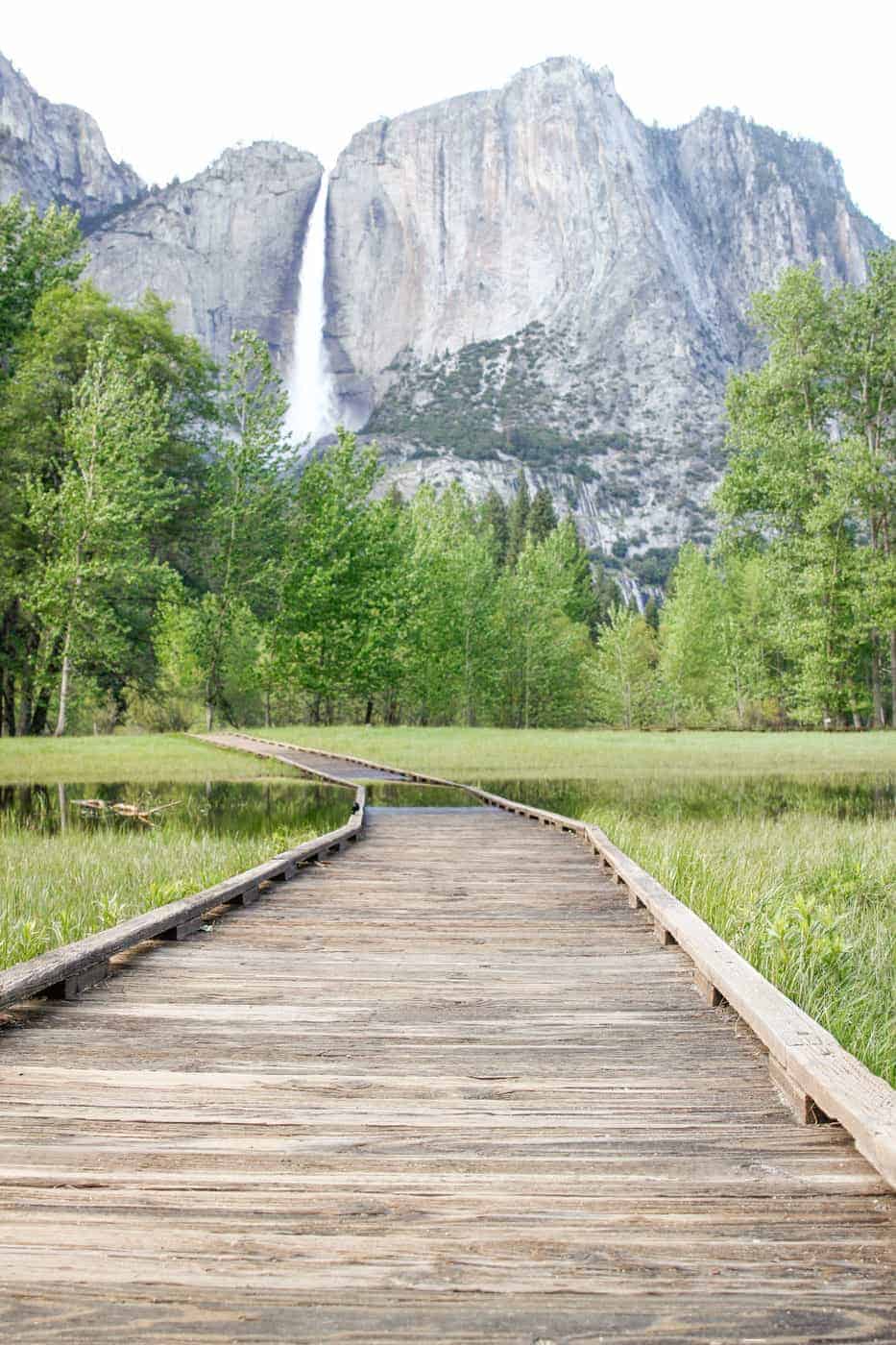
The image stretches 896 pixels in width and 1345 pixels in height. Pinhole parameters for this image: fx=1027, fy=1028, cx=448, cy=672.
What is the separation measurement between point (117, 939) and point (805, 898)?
5233 millimetres

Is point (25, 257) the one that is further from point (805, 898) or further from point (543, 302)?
point (543, 302)

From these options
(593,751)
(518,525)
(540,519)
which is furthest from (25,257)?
(518,525)

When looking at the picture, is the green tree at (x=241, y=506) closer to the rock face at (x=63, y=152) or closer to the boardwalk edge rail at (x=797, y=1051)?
the boardwalk edge rail at (x=797, y=1051)

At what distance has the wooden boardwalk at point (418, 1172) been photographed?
2.22 metres

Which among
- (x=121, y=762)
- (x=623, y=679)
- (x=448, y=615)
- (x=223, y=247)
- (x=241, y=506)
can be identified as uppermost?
(x=223, y=247)

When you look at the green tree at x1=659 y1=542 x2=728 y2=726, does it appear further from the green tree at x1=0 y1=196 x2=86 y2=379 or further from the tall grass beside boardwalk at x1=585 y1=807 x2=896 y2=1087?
the tall grass beside boardwalk at x1=585 y1=807 x2=896 y2=1087

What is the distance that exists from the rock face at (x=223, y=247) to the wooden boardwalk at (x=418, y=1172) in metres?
175

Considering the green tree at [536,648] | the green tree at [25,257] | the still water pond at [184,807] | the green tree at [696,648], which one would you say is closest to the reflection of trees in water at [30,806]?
the still water pond at [184,807]

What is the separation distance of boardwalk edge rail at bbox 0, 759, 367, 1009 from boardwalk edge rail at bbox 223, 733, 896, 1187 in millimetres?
3003

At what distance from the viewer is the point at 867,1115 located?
293 centimetres

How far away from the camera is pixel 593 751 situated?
33469mm

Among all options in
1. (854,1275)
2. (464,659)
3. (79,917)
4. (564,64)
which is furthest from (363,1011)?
(564,64)

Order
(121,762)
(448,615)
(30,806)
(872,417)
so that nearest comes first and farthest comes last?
(30,806) < (121,762) < (872,417) < (448,615)

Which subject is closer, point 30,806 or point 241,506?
point 30,806
